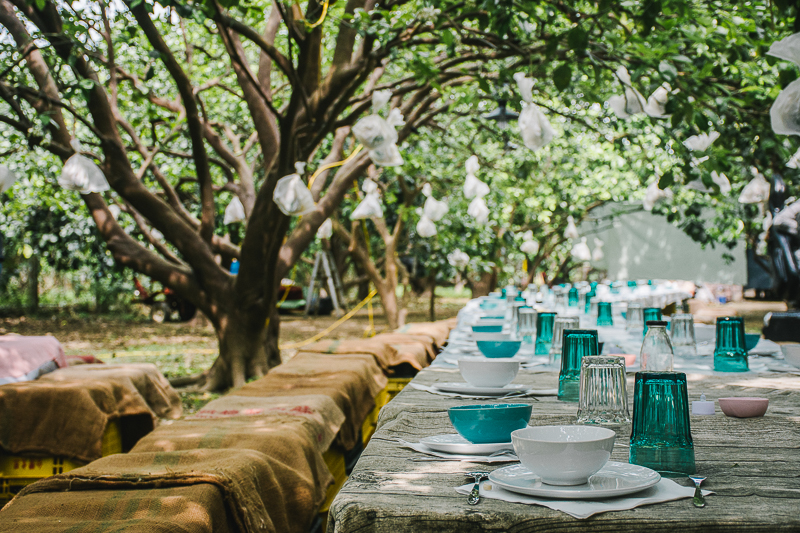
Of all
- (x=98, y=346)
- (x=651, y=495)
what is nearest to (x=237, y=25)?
(x=651, y=495)

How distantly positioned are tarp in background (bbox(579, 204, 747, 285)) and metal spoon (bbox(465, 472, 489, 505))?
723 inches

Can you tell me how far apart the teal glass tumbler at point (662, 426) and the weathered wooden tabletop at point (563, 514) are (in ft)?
0.16

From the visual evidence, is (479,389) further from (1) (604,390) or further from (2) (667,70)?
(2) (667,70)

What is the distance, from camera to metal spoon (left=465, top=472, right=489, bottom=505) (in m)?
1.15

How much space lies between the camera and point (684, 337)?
3.12 meters

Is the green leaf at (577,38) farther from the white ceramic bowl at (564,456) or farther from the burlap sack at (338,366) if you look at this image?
the white ceramic bowl at (564,456)

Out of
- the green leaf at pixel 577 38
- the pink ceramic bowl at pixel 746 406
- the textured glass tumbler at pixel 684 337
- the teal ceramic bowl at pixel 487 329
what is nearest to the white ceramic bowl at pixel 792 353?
the textured glass tumbler at pixel 684 337

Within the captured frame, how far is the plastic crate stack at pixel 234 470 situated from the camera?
1.88 m

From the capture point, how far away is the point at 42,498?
1.98 meters

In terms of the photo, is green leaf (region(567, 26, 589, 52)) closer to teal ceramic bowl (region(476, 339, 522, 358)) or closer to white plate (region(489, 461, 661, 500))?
teal ceramic bowl (region(476, 339, 522, 358))

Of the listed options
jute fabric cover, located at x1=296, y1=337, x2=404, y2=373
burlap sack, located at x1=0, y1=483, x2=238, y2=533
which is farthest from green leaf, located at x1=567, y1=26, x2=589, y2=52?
burlap sack, located at x1=0, y1=483, x2=238, y2=533

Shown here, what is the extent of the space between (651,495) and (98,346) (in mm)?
10581

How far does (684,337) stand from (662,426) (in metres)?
1.95

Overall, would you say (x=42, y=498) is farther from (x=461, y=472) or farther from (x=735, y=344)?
(x=735, y=344)
